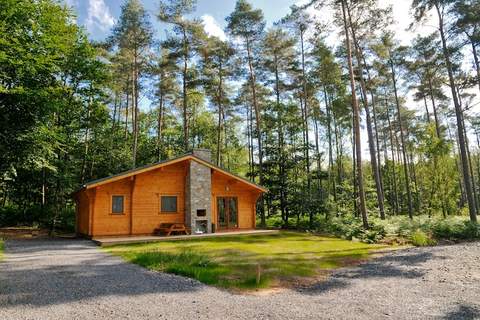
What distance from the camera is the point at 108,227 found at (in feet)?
45.3

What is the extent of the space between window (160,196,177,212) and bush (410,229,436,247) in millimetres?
10194

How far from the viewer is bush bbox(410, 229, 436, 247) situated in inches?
468

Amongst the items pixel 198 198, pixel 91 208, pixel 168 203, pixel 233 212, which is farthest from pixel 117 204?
pixel 233 212

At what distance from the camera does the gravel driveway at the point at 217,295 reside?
4289 mm

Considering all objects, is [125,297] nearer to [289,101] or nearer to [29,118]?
[29,118]

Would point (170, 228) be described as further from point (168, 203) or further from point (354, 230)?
point (354, 230)

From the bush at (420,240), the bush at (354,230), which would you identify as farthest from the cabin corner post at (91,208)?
the bush at (420,240)

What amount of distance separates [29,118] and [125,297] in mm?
12633

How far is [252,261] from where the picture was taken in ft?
27.1

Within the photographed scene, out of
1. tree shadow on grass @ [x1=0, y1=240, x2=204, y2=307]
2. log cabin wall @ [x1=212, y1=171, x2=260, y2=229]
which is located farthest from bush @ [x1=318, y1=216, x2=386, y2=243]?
tree shadow on grass @ [x1=0, y1=240, x2=204, y2=307]

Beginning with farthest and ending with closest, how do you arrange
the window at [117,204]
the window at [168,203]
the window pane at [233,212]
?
the window pane at [233,212]
the window at [168,203]
the window at [117,204]

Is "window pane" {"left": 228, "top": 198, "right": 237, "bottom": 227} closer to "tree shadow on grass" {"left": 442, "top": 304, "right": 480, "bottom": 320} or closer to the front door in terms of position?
the front door

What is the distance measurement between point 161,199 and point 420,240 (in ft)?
35.9

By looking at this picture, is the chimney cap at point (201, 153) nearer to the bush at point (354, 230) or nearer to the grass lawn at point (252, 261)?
the grass lawn at point (252, 261)
